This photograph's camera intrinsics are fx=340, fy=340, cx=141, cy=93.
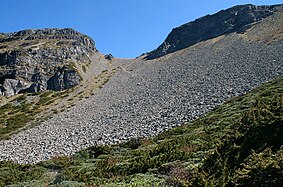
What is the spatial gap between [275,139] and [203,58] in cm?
5150

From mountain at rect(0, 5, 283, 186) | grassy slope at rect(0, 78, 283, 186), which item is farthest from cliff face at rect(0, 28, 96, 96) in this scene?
grassy slope at rect(0, 78, 283, 186)

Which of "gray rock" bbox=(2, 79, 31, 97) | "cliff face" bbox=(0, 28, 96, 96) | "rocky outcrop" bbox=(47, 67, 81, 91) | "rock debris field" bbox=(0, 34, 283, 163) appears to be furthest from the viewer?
"cliff face" bbox=(0, 28, 96, 96)

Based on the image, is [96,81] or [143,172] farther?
[96,81]

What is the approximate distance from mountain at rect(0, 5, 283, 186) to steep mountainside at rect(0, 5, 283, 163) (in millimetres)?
203

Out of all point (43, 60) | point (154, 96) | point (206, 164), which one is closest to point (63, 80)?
point (43, 60)

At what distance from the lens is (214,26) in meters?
89.8

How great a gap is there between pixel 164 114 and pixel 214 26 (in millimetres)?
60504

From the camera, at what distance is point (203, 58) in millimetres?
A: 62125

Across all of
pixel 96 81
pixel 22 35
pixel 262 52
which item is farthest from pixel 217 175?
pixel 22 35

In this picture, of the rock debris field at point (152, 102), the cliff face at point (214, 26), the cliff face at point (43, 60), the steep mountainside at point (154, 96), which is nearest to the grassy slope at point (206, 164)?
the rock debris field at point (152, 102)

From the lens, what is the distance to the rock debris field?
3164 cm

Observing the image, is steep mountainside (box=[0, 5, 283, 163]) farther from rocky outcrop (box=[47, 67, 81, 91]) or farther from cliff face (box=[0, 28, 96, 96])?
cliff face (box=[0, 28, 96, 96])

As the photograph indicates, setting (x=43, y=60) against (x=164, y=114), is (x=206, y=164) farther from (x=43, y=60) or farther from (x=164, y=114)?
(x=43, y=60)

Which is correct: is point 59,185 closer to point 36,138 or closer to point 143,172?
point 143,172
